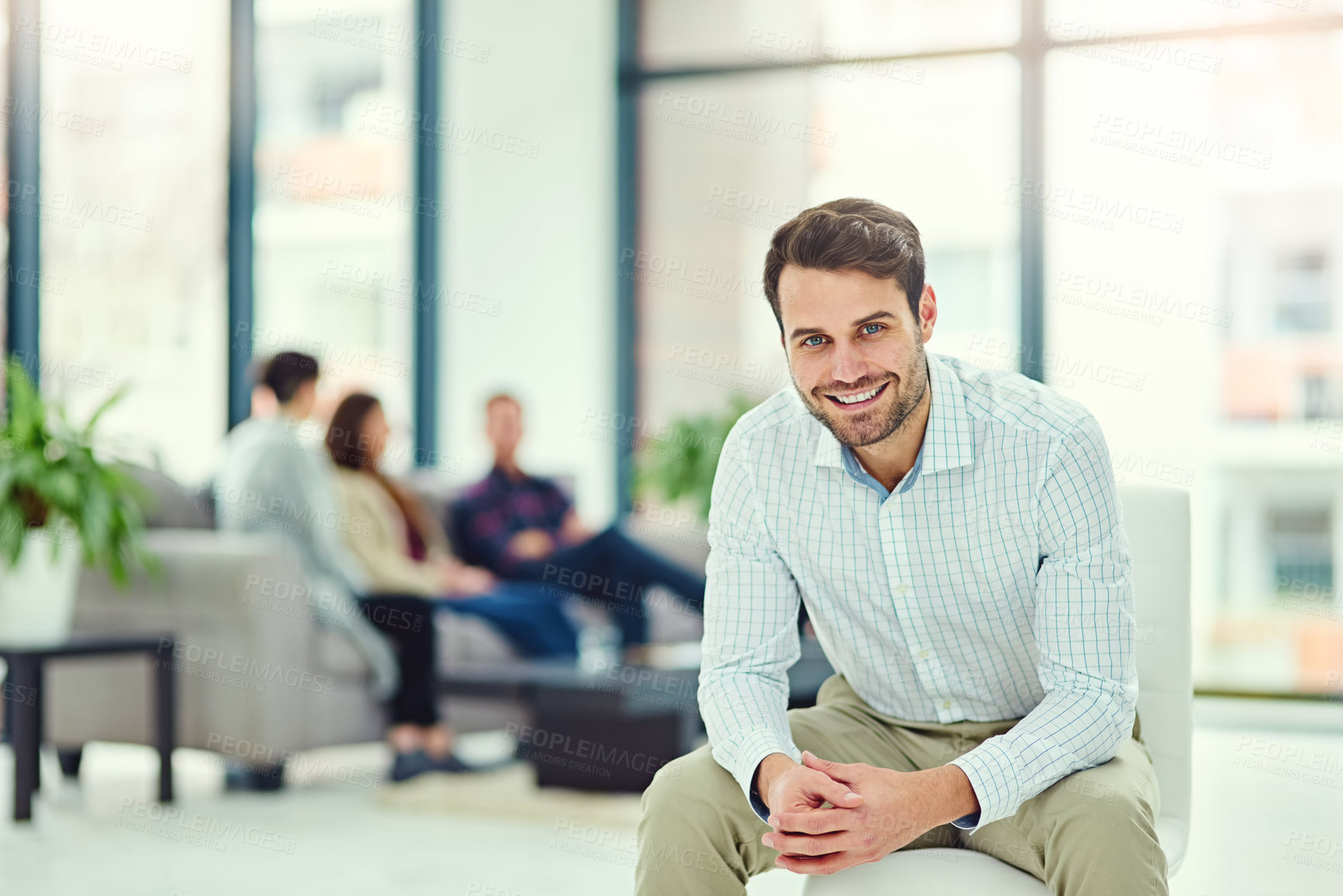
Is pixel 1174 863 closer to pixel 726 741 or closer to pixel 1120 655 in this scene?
pixel 1120 655

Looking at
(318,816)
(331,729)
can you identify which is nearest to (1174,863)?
(318,816)

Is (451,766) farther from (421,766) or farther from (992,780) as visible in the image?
(992,780)

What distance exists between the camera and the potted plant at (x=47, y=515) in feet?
10.8

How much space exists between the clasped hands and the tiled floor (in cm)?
89

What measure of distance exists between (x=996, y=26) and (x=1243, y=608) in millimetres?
2450

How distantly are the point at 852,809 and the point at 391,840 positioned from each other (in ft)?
6.41

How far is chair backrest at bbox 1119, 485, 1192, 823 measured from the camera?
5.72ft

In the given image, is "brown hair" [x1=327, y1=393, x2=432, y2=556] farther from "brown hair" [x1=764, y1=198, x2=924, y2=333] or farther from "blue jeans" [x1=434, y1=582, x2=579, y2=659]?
"brown hair" [x1=764, y1=198, x2=924, y2=333]

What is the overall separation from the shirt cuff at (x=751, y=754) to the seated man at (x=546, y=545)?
8.33 feet

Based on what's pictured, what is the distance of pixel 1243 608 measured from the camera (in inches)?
Answer: 203

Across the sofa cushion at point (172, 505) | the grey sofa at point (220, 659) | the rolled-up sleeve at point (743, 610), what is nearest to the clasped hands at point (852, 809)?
the rolled-up sleeve at point (743, 610)

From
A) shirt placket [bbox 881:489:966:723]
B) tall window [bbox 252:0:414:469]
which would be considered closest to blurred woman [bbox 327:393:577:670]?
tall window [bbox 252:0:414:469]

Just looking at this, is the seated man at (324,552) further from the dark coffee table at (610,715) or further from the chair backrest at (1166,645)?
the chair backrest at (1166,645)

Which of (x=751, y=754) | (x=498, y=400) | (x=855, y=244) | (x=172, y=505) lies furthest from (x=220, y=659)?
(x=855, y=244)
